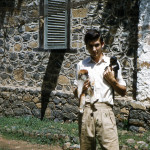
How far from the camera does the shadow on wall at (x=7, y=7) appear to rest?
807 cm

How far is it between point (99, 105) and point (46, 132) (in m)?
3.41

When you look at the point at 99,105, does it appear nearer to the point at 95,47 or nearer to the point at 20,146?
the point at 95,47

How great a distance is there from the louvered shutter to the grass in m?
1.80

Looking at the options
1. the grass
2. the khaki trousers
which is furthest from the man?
the grass

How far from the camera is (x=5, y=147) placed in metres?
5.64

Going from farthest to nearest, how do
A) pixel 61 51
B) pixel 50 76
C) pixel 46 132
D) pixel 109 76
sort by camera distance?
pixel 50 76
pixel 61 51
pixel 46 132
pixel 109 76

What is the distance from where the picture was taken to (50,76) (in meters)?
7.52

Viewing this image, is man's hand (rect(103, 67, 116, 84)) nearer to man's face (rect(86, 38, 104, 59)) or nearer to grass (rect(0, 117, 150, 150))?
man's face (rect(86, 38, 104, 59))

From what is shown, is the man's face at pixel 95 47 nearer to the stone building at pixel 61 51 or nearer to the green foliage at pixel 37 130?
the green foliage at pixel 37 130

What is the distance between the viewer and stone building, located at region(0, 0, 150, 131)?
243 inches

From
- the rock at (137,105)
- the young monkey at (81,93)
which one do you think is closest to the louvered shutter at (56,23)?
the rock at (137,105)

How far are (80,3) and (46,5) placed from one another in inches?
30.9

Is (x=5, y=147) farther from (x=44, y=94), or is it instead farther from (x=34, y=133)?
(x=44, y=94)

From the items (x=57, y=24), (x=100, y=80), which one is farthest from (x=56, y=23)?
(x=100, y=80)
